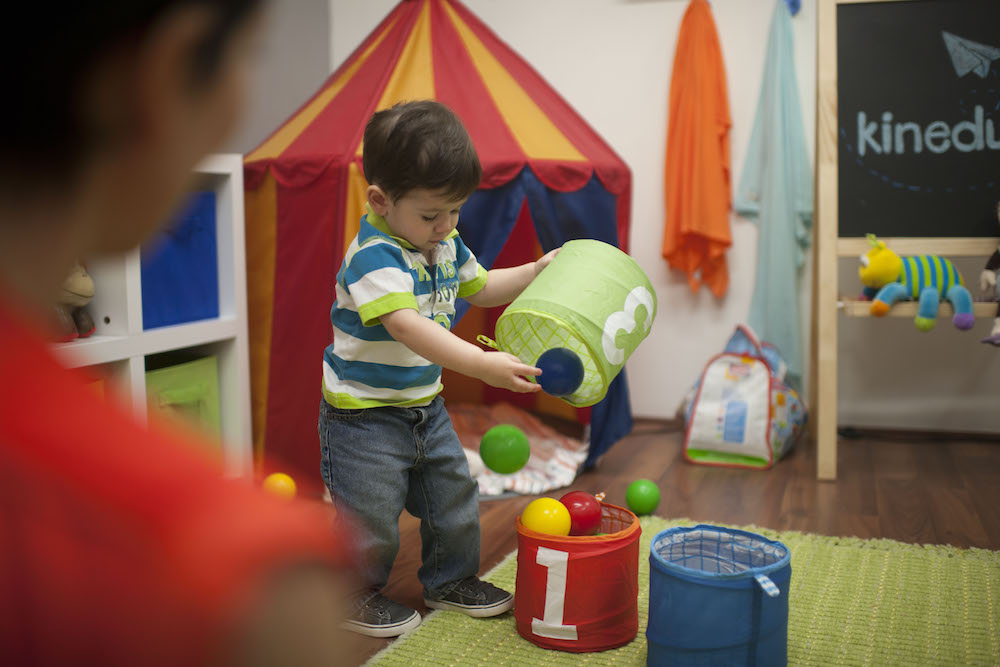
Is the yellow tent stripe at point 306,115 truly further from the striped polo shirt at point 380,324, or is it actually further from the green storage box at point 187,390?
the striped polo shirt at point 380,324

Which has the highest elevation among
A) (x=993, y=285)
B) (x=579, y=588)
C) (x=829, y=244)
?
(x=829, y=244)

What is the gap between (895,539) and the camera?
2.02m

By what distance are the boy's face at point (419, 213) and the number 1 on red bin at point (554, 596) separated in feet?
1.74

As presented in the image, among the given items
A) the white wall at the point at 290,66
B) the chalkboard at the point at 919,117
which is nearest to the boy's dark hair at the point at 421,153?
the chalkboard at the point at 919,117

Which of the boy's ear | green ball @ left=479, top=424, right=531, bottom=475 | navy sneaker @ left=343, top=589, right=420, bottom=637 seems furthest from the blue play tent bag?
green ball @ left=479, top=424, right=531, bottom=475

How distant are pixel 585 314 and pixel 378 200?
0.39m

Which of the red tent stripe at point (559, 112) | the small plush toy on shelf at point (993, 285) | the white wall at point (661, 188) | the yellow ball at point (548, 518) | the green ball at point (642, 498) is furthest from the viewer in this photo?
the white wall at point (661, 188)

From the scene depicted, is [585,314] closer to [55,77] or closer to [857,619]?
[857,619]

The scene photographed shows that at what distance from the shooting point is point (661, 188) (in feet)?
10.8

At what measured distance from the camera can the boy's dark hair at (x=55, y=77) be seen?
1.07 ft

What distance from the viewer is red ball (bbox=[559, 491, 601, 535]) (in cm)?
156

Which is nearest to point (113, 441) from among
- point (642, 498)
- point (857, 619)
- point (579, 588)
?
point (579, 588)

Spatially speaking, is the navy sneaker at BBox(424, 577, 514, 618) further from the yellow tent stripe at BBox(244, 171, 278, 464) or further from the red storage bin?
the yellow tent stripe at BBox(244, 171, 278, 464)

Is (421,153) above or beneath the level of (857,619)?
above
